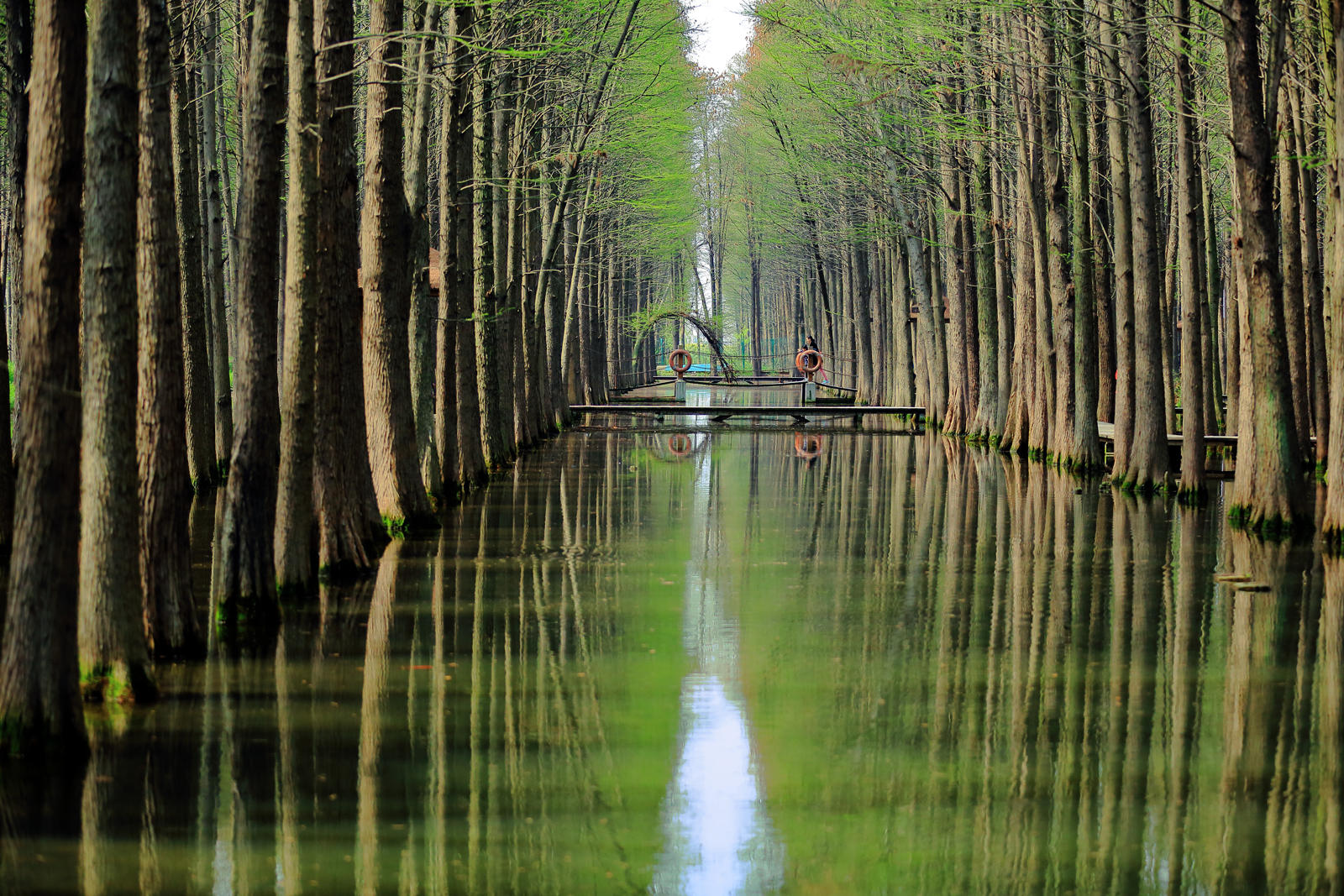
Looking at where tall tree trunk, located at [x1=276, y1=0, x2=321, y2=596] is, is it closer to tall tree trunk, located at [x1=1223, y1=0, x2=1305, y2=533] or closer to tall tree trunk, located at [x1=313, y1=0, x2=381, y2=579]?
tall tree trunk, located at [x1=313, y1=0, x2=381, y2=579]

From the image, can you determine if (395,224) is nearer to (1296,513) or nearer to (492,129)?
(492,129)

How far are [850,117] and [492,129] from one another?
13262 mm

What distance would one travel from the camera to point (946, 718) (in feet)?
27.4

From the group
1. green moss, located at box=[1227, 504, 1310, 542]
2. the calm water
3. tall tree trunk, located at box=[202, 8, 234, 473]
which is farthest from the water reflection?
tall tree trunk, located at box=[202, 8, 234, 473]

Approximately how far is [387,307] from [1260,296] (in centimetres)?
945

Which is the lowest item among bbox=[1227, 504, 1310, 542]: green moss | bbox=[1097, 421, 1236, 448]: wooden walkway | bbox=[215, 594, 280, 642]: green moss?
bbox=[215, 594, 280, 642]: green moss

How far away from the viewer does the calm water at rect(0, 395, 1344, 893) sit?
596cm

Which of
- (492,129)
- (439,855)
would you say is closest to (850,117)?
(492,129)

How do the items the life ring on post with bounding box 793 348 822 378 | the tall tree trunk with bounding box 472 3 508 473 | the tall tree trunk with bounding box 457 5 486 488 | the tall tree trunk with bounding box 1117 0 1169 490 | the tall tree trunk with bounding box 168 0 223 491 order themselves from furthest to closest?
the life ring on post with bounding box 793 348 822 378, the tall tree trunk with bounding box 472 3 508 473, the tall tree trunk with bounding box 1117 0 1169 490, the tall tree trunk with bounding box 168 0 223 491, the tall tree trunk with bounding box 457 5 486 488

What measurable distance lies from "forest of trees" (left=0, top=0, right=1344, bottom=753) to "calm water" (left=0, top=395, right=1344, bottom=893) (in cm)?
100

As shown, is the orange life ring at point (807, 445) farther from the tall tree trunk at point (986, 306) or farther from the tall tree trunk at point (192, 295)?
the tall tree trunk at point (192, 295)

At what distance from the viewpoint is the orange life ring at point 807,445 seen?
30.7 m

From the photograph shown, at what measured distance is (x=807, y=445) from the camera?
33.7 m

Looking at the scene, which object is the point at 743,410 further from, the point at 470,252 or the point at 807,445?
the point at 470,252
